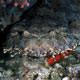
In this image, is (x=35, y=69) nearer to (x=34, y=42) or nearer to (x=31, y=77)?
(x=31, y=77)

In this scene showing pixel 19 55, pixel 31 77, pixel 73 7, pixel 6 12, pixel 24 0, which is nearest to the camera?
pixel 24 0

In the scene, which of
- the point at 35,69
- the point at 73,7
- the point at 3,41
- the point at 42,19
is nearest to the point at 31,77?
the point at 35,69

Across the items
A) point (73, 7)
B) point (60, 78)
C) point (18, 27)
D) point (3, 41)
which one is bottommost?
point (60, 78)

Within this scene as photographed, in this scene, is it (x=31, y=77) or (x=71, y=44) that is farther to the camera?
(x=71, y=44)

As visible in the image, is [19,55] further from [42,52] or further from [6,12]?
[6,12]

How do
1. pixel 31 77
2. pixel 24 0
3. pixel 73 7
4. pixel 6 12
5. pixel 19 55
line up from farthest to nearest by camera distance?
1. pixel 73 7
2. pixel 19 55
3. pixel 31 77
4. pixel 6 12
5. pixel 24 0

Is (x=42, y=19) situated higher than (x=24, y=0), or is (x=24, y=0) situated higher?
(x=24, y=0)
